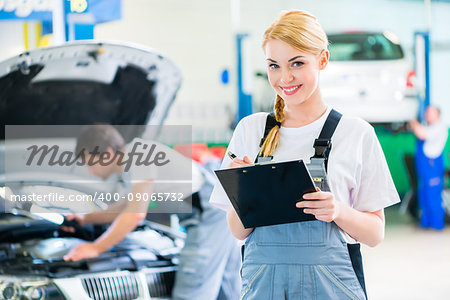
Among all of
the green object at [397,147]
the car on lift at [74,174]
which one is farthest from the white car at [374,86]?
the car on lift at [74,174]

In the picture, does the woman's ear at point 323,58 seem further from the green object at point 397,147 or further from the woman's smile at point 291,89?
the green object at point 397,147

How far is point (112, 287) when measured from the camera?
2.60 metres

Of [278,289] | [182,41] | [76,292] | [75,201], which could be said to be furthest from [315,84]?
[182,41]

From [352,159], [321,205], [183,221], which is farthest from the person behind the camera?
[183,221]

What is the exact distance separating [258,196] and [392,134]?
7.96 m

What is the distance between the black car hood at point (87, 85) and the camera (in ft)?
9.04

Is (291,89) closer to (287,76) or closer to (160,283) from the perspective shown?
(287,76)

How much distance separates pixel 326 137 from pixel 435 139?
652 centimetres

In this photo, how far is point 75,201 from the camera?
9.72ft

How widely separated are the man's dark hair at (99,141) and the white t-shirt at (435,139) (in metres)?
5.58

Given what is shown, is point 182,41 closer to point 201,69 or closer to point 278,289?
point 201,69

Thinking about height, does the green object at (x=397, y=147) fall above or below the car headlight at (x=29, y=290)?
below

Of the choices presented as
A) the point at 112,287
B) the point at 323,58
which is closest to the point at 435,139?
the point at 112,287

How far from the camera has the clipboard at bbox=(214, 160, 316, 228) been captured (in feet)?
4.64
